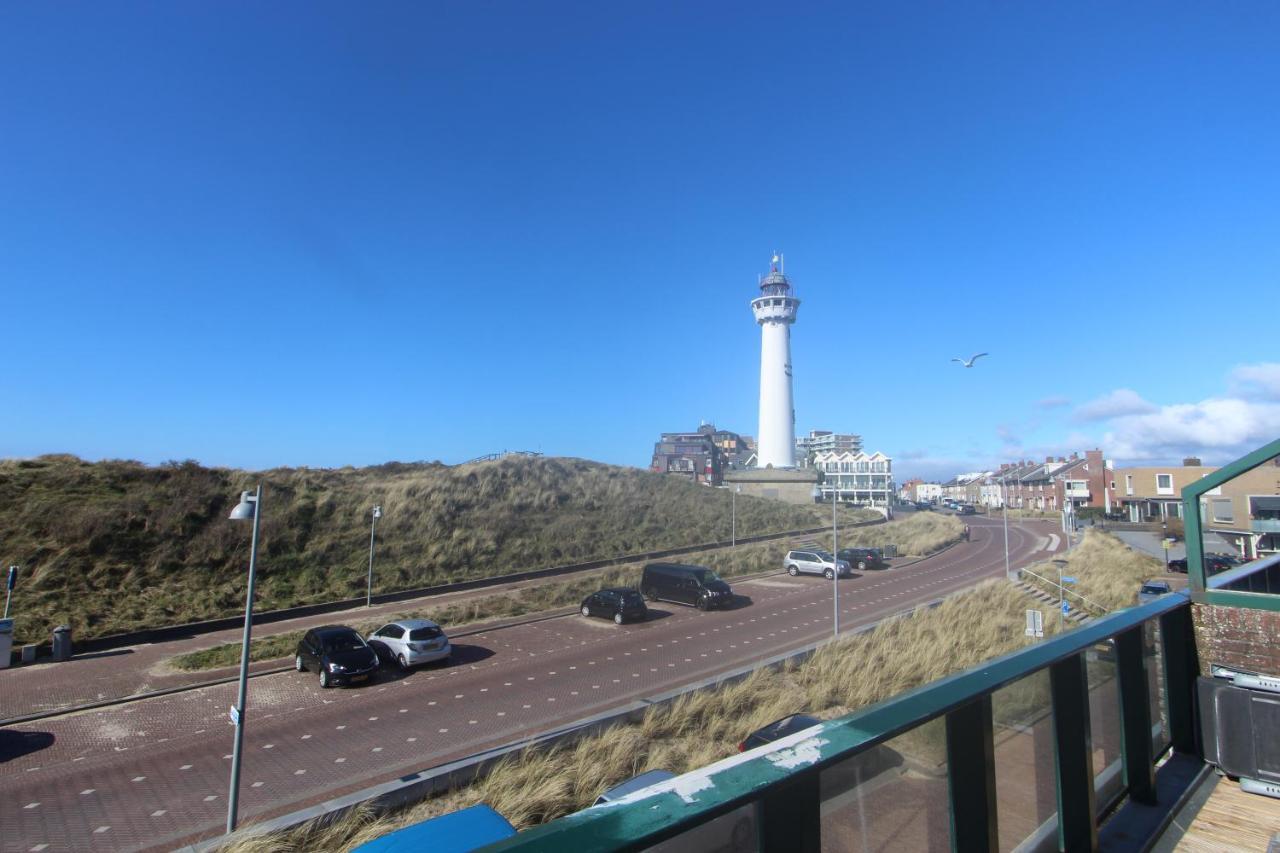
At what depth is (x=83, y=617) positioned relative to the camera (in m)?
24.7

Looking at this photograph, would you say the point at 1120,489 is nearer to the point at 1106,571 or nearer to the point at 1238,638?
the point at 1106,571

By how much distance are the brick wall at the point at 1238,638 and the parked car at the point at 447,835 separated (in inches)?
223

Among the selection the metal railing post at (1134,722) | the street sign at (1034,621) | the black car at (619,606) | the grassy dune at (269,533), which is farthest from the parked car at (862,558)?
the metal railing post at (1134,722)

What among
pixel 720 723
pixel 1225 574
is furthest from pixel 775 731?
pixel 1225 574

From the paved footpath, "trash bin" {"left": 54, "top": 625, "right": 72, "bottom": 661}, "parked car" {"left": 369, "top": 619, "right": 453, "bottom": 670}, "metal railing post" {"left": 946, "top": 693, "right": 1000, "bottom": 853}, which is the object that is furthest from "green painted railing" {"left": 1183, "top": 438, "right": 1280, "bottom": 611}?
"trash bin" {"left": 54, "top": 625, "right": 72, "bottom": 661}

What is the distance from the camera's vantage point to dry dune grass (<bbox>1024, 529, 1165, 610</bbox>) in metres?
30.4

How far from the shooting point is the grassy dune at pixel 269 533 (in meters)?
27.2

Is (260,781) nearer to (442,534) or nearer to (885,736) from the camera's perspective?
(885,736)

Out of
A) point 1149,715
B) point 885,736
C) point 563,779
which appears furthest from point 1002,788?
point 563,779

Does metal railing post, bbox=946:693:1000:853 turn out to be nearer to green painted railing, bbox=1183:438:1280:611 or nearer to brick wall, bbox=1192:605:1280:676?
green painted railing, bbox=1183:438:1280:611

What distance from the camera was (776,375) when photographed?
279 ft

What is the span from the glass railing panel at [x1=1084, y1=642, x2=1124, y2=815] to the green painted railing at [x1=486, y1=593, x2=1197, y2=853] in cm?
6

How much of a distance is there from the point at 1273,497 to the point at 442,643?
24.8 meters

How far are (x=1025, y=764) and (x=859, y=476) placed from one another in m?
116
